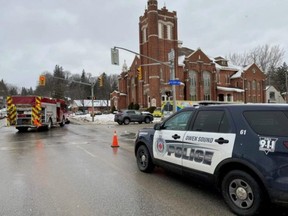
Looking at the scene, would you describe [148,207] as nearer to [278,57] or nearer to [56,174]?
[56,174]

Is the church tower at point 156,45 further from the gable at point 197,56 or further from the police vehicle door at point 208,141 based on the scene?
the police vehicle door at point 208,141

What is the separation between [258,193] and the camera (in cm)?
442

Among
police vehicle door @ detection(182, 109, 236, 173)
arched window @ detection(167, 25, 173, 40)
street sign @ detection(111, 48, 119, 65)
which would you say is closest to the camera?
police vehicle door @ detection(182, 109, 236, 173)

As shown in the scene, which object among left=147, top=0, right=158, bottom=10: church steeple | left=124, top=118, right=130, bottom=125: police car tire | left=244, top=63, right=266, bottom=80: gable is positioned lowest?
left=124, top=118, right=130, bottom=125: police car tire

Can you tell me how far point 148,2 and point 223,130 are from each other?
54.7m

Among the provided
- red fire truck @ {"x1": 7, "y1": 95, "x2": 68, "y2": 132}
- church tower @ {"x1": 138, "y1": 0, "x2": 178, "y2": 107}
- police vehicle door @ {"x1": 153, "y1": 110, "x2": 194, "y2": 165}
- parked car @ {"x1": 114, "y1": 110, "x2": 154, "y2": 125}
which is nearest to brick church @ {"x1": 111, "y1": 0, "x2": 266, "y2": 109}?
church tower @ {"x1": 138, "y1": 0, "x2": 178, "y2": 107}

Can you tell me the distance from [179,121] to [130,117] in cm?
2843

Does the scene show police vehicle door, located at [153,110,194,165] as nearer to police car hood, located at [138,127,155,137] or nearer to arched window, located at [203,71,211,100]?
police car hood, located at [138,127,155,137]

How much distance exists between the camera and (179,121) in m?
6.39

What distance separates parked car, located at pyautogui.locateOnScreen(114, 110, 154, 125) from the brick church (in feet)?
57.1

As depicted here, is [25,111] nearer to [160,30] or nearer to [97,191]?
[97,191]

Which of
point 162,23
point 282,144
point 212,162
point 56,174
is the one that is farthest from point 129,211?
point 162,23

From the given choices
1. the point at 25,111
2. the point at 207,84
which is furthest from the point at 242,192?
the point at 207,84

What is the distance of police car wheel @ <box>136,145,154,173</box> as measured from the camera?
741 centimetres
